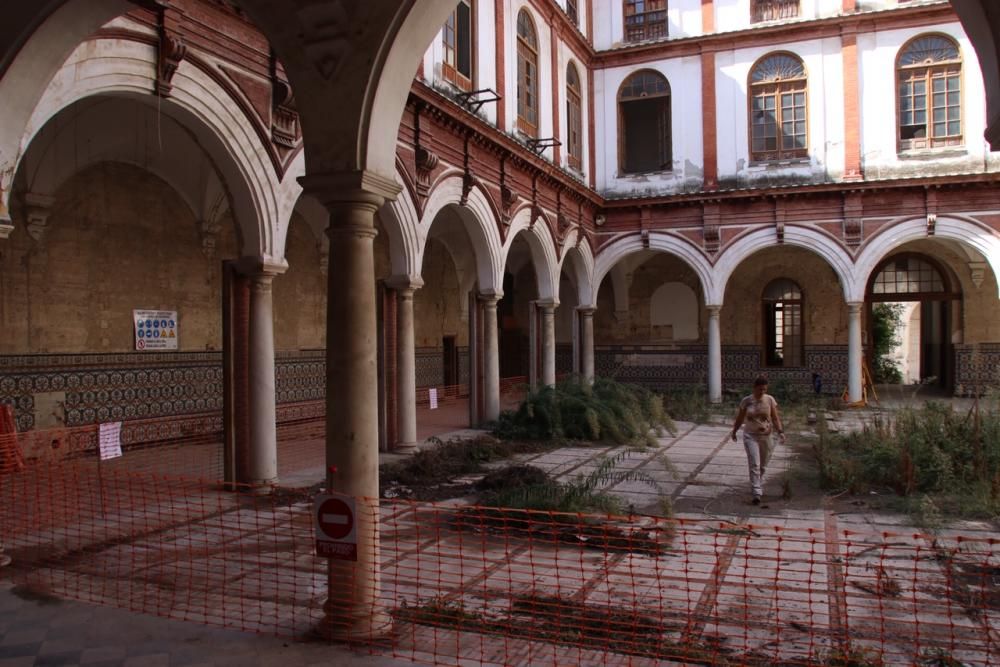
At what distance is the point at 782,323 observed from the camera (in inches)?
867

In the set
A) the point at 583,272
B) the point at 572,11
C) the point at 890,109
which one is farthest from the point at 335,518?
the point at 890,109

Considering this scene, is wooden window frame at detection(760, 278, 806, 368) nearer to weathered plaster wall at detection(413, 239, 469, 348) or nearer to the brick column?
the brick column

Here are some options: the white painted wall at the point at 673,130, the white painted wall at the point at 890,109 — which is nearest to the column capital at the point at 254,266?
the white painted wall at the point at 673,130

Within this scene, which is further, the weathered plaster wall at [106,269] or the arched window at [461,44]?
the arched window at [461,44]

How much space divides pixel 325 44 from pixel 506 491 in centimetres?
491

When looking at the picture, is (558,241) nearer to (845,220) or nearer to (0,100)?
(845,220)

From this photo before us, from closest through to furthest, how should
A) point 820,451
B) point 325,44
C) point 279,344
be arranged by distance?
point 325,44
point 820,451
point 279,344

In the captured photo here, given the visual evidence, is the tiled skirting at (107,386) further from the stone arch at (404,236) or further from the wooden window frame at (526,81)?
the wooden window frame at (526,81)

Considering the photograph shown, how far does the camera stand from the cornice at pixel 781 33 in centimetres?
1780

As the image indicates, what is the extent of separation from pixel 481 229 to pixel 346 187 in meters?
9.52

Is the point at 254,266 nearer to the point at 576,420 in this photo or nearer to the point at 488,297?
the point at 488,297

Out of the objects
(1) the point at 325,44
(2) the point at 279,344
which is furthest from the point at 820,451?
(2) the point at 279,344

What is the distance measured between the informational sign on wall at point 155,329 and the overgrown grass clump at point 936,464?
938 cm

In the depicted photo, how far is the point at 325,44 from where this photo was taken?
4.42 meters
